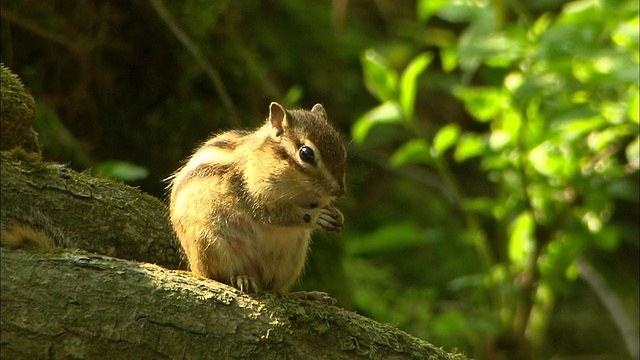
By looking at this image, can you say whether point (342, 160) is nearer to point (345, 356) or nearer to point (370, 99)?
point (345, 356)

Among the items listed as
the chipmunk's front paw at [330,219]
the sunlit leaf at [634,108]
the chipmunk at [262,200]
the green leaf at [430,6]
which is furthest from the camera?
the green leaf at [430,6]

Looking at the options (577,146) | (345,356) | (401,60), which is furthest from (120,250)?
(401,60)

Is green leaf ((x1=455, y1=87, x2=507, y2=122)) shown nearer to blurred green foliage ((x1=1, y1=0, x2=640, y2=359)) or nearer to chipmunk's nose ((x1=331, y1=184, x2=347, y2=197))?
blurred green foliage ((x1=1, y1=0, x2=640, y2=359))

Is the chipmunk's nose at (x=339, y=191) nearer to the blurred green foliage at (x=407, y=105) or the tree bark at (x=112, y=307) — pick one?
the tree bark at (x=112, y=307)

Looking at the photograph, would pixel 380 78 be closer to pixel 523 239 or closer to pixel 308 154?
pixel 523 239

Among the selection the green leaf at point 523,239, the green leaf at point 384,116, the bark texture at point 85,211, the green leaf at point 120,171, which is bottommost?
the bark texture at point 85,211

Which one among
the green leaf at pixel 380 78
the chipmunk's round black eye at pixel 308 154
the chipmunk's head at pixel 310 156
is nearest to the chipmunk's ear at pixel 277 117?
the chipmunk's head at pixel 310 156

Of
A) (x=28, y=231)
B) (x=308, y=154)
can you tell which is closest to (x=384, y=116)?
(x=308, y=154)
